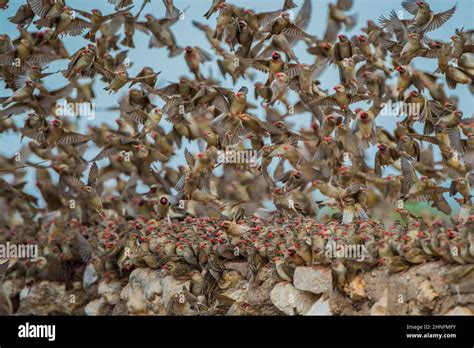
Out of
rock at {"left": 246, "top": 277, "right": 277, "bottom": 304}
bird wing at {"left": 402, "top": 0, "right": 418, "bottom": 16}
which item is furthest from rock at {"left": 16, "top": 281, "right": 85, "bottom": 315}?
bird wing at {"left": 402, "top": 0, "right": 418, "bottom": 16}

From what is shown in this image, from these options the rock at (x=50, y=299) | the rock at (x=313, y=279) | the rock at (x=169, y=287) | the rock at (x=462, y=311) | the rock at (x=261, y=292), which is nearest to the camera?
the rock at (x=462, y=311)

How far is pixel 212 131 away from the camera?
6.15 metres

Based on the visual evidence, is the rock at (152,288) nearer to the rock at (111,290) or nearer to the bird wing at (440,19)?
the rock at (111,290)

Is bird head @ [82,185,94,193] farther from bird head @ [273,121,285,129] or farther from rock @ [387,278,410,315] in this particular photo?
rock @ [387,278,410,315]

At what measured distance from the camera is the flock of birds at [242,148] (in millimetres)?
5719

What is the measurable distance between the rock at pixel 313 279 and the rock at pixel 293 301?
0.04 metres

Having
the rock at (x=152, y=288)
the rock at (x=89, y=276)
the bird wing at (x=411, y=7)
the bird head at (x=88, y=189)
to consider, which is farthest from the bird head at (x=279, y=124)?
→ the rock at (x=89, y=276)

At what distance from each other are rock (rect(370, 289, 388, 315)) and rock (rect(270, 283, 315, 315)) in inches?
15.8

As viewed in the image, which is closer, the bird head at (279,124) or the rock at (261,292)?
the rock at (261,292)

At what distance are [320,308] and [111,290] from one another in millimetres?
1544

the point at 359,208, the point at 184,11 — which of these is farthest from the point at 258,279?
the point at 184,11

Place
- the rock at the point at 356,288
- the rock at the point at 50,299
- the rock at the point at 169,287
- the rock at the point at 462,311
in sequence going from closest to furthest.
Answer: the rock at the point at 462,311 < the rock at the point at 356,288 < the rock at the point at 169,287 < the rock at the point at 50,299

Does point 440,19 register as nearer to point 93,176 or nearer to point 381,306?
point 381,306

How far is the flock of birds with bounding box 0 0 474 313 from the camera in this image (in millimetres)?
5719
